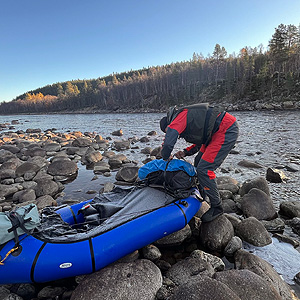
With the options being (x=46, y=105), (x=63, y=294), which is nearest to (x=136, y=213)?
(x=63, y=294)

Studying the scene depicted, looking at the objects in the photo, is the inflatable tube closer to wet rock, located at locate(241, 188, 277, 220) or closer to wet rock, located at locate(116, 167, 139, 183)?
wet rock, located at locate(241, 188, 277, 220)

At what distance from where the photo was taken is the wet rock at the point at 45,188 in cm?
602

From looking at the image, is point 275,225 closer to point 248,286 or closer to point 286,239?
point 286,239

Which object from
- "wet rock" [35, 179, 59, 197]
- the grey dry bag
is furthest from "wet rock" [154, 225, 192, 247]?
"wet rock" [35, 179, 59, 197]

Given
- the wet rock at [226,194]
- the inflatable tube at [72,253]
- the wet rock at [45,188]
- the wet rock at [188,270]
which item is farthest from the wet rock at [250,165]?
the wet rock at [45,188]

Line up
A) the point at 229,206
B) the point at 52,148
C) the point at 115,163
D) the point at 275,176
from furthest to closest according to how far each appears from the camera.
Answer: the point at 52,148 < the point at 115,163 < the point at 275,176 < the point at 229,206

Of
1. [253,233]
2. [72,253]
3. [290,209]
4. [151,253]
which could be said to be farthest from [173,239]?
[290,209]

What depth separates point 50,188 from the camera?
616 centimetres

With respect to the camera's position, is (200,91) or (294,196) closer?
(294,196)

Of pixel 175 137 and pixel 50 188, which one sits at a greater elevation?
pixel 175 137

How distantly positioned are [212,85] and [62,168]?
69095 millimetres

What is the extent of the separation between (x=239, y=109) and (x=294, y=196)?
40.2m

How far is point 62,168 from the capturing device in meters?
8.09

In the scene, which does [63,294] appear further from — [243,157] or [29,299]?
[243,157]
